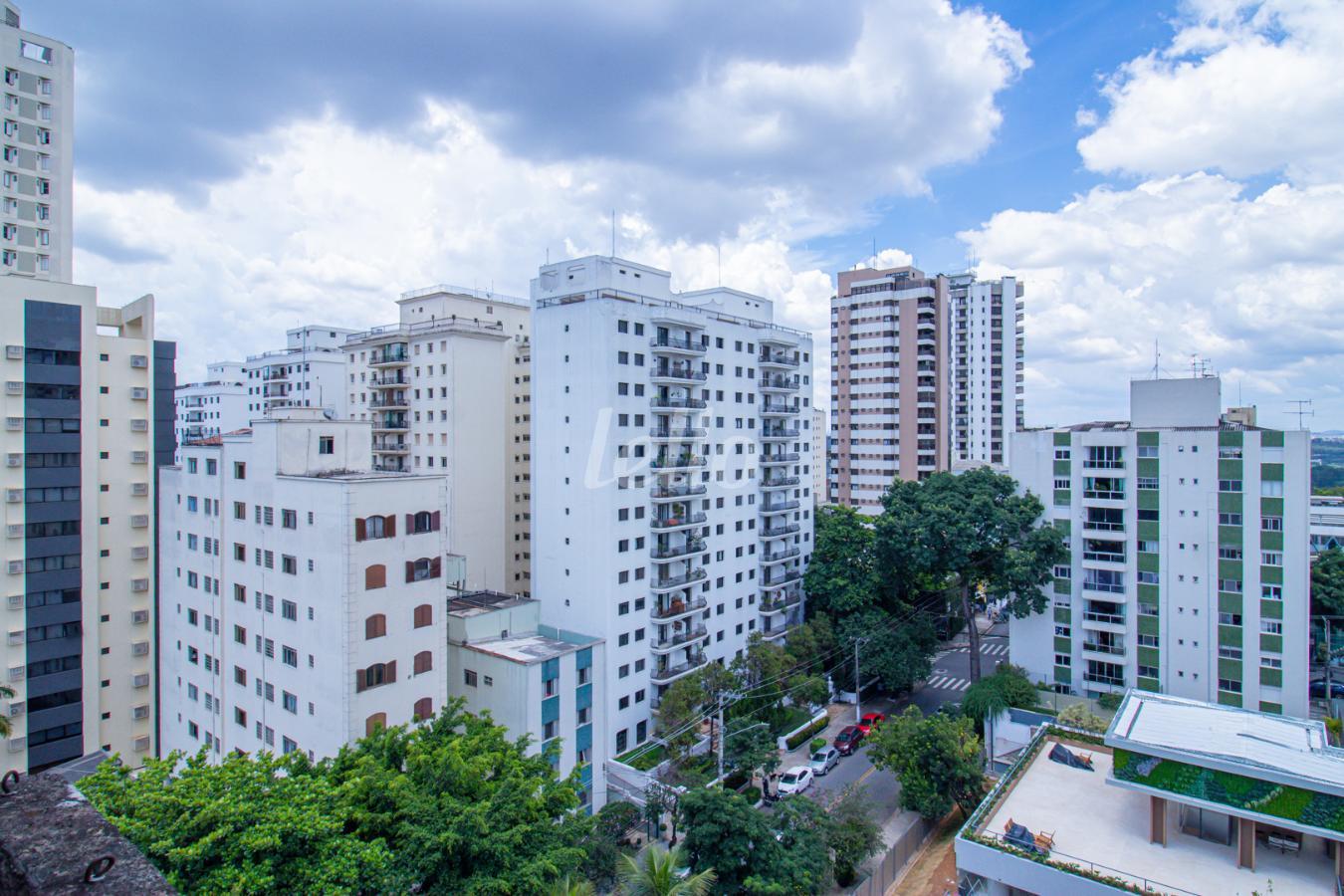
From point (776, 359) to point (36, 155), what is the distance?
49301mm

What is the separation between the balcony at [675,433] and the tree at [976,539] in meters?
13.6

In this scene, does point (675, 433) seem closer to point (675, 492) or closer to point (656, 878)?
point (675, 492)

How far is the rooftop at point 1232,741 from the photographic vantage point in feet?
74.8

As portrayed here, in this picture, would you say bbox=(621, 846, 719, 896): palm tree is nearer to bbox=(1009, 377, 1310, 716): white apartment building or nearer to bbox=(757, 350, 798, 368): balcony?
bbox=(1009, 377, 1310, 716): white apartment building

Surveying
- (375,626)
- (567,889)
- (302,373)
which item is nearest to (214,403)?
(302,373)

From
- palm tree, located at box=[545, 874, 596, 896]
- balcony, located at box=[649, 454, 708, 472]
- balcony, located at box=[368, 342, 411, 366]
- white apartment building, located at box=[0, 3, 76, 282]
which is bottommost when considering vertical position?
palm tree, located at box=[545, 874, 596, 896]

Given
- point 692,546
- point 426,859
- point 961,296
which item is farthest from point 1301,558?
point 961,296

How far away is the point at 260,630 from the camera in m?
32.8

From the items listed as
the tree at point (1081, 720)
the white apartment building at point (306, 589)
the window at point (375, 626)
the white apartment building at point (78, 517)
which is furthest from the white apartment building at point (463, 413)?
the tree at point (1081, 720)

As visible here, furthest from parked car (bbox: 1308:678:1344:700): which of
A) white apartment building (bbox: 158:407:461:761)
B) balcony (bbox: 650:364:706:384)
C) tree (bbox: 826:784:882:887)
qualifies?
white apartment building (bbox: 158:407:461:761)

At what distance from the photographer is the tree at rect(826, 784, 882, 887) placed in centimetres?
2764

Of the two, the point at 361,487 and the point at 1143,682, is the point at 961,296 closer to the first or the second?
the point at 1143,682

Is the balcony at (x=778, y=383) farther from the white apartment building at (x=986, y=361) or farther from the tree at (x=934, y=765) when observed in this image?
the white apartment building at (x=986, y=361)

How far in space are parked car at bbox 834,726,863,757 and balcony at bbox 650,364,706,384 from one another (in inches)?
903
